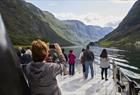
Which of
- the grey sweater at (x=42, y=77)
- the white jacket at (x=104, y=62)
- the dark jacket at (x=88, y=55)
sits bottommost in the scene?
the white jacket at (x=104, y=62)

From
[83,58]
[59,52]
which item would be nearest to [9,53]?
[59,52]

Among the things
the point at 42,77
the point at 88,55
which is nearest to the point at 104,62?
the point at 88,55

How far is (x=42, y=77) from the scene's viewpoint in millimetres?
4137

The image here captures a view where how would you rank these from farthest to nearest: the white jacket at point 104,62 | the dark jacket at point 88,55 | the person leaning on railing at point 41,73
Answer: the dark jacket at point 88,55
the white jacket at point 104,62
the person leaning on railing at point 41,73

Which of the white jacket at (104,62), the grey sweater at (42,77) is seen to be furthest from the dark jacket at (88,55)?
the grey sweater at (42,77)

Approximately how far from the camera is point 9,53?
2.70m

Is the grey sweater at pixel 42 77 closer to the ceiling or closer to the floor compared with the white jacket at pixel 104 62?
closer to the ceiling

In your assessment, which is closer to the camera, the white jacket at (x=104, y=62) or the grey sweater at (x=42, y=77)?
the grey sweater at (x=42, y=77)

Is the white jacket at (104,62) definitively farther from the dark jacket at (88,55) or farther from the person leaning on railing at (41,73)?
the person leaning on railing at (41,73)

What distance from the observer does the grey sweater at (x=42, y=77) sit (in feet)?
13.5

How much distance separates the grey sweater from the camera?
162 inches

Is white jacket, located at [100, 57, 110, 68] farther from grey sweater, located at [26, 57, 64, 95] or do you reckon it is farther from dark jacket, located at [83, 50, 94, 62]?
grey sweater, located at [26, 57, 64, 95]

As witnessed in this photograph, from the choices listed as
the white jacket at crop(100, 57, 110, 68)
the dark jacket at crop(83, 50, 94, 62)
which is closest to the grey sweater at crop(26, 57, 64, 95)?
the white jacket at crop(100, 57, 110, 68)

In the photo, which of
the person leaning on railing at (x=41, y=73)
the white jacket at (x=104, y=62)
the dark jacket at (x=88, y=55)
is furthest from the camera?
the dark jacket at (x=88, y=55)
